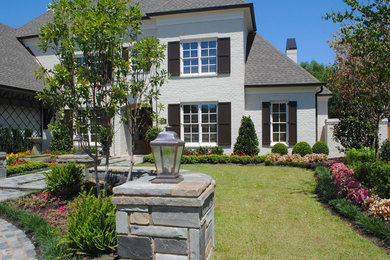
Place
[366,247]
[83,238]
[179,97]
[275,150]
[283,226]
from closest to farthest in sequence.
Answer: [83,238] → [366,247] → [283,226] → [275,150] → [179,97]

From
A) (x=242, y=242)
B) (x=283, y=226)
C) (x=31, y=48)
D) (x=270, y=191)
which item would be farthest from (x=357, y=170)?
(x=31, y=48)

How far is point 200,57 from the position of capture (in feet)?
42.1

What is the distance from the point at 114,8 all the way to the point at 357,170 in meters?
5.71

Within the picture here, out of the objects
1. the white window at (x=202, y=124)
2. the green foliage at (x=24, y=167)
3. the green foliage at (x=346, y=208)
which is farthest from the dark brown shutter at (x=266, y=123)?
the green foliage at (x=24, y=167)

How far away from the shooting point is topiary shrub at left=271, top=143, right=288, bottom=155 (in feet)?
39.7

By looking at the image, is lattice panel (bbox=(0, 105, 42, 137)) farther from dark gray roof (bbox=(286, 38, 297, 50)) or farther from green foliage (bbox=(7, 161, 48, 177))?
dark gray roof (bbox=(286, 38, 297, 50))

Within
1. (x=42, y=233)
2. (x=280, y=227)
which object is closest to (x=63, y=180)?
(x=42, y=233)

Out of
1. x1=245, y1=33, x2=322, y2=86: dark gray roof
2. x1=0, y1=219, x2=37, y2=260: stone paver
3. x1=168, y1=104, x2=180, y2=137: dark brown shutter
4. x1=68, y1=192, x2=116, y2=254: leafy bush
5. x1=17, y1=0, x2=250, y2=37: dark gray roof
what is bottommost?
x1=0, y1=219, x2=37, y2=260: stone paver

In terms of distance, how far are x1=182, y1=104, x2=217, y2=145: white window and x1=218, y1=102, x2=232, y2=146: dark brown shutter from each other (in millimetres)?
353

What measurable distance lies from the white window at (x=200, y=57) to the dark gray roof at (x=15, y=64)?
7076mm

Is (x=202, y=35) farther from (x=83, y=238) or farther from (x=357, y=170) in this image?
(x=83, y=238)

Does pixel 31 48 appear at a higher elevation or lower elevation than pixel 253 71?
higher

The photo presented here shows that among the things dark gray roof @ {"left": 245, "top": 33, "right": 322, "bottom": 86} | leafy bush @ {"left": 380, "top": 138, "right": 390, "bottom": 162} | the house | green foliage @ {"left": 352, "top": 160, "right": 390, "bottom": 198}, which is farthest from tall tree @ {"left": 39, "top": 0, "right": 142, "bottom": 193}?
dark gray roof @ {"left": 245, "top": 33, "right": 322, "bottom": 86}

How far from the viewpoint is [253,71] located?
1345cm
